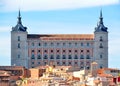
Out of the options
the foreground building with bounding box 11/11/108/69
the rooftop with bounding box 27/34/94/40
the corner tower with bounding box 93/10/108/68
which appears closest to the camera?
the corner tower with bounding box 93/10/108/68

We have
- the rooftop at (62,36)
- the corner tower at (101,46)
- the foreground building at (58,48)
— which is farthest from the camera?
the rooftop at (62,36)

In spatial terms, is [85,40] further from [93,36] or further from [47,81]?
[47,81]

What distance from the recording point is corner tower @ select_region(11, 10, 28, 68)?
472 ft

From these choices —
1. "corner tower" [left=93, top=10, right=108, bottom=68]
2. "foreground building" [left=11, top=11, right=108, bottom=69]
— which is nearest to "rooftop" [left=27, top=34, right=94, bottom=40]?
"foreground building" [left=11, top=11, right=108, bottom=69]

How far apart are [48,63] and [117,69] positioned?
58.8 feet

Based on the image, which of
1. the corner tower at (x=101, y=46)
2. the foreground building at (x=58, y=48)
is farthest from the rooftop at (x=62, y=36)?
the corner tower at (x=101, y=46)

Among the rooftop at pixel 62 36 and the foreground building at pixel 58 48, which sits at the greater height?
the rooftop at pixel 62 36

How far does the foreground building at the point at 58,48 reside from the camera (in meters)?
145

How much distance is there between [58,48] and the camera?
146 meters

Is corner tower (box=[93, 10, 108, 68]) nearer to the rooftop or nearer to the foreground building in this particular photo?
the foreground building

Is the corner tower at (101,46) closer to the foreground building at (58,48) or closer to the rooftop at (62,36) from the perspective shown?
the foreground building at (58,48)

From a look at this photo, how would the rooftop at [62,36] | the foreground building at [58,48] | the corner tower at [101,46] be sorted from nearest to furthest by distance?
the corner tower at [101,46] → the foreground building at [58,48] → the rooftop at [62,36]

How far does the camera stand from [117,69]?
5089 inches

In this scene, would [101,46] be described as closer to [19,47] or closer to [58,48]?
[58,48]
